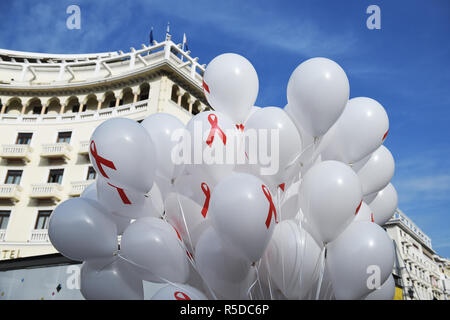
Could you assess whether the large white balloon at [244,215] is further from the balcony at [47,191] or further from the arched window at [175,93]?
the balcony at [47,191]

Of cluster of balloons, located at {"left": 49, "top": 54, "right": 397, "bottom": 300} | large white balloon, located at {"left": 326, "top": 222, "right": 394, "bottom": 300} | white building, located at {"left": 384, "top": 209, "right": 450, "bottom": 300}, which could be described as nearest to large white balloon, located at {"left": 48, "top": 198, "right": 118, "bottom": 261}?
cluster of balloons, located at {"left": 49, "top": 54, "right": 397, "bottom": 300}

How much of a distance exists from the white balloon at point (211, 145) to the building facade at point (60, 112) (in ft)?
41.5

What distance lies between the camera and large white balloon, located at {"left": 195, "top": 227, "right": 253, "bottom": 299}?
3.25 m

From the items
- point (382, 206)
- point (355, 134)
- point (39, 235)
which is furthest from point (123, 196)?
point (39, 235)

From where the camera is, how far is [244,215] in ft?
9.79

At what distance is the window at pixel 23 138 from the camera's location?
18375 mm

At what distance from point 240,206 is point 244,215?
86mm

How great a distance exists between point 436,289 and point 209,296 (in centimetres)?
5820

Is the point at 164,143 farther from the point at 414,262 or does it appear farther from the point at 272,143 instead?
the point at 414,262

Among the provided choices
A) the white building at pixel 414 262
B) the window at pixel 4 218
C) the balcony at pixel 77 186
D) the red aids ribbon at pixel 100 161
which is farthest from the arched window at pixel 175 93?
the white building at pixel 414 262

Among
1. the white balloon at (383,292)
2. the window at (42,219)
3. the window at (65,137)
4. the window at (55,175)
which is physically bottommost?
the white balloon at (383,292)

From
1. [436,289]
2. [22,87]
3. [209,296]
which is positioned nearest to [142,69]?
[22,87]

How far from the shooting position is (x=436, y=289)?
162ft
